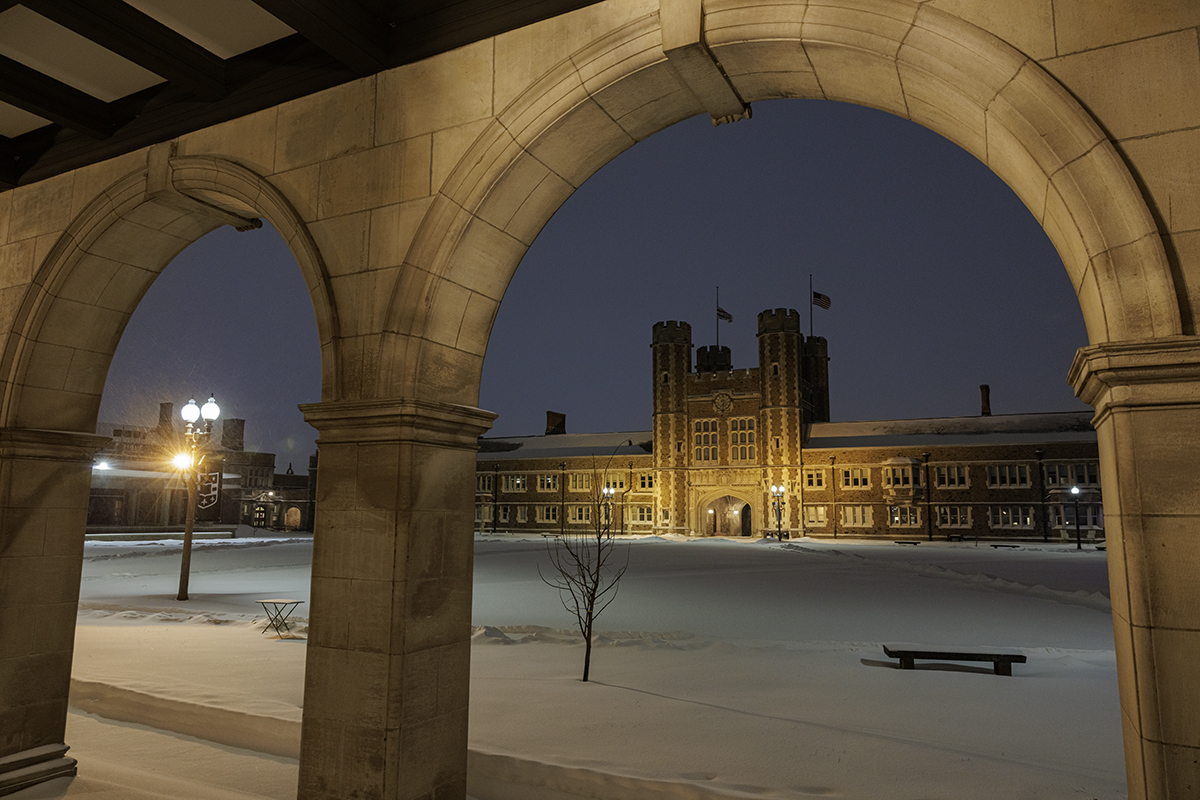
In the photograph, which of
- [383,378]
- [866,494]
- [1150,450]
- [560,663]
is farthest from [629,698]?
[866,494]

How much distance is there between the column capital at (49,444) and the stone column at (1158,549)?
642cm

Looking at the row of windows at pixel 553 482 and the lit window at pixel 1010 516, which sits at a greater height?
the row of windows at pixel 553 482

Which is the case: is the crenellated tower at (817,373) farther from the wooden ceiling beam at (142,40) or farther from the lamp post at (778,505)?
the wooden ceiling beam at (142,40)

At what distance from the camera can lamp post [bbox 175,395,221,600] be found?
14305 mm

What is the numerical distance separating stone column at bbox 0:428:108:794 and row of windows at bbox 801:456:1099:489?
148 feet

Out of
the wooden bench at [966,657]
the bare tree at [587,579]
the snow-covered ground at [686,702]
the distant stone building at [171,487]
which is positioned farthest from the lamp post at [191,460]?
the distant stone building at [171,487]

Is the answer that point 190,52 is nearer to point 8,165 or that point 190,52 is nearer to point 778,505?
point 8,165

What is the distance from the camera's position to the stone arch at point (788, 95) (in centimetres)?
295

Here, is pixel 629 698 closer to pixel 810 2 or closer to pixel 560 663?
pixel 560 663

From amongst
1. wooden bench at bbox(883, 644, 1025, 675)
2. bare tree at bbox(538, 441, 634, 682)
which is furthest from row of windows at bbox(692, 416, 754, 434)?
wooden bench at bbox(883, 644, 1025, 675)

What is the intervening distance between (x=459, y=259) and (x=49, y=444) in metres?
3.97

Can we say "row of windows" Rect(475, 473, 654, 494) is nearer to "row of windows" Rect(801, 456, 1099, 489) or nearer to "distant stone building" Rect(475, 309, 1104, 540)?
"distant stone building" Rect(475, 309, 1104, 540)

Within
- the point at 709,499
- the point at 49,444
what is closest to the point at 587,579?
the point at 49,444

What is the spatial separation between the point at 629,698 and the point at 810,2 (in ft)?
20.9
